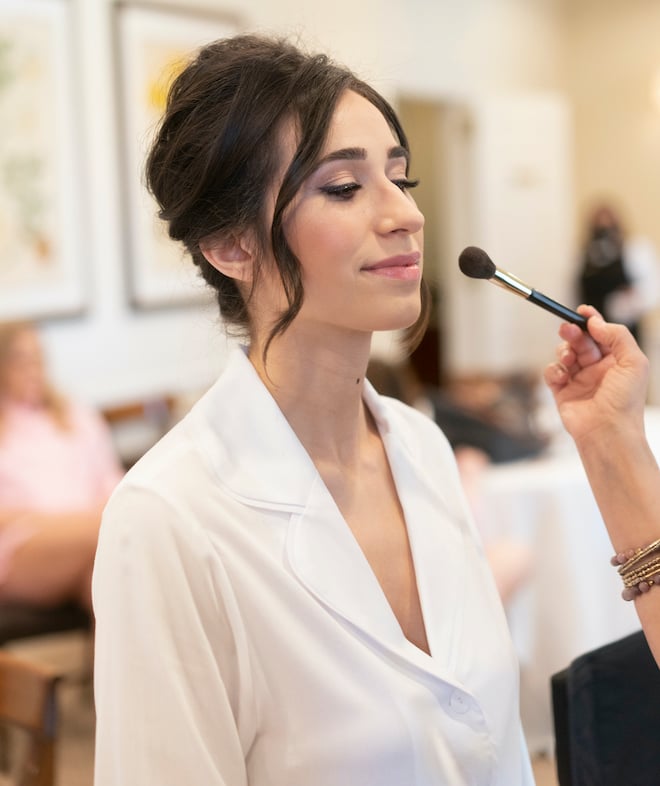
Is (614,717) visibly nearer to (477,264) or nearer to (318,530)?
(318,530)

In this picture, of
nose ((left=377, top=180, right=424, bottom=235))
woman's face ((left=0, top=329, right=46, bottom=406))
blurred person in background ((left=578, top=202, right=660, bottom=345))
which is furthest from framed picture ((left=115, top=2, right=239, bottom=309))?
blurred person in background ((left=578, top=202, right=660, bottom=345))

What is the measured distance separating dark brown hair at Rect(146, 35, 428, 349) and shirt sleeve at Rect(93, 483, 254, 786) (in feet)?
0.84

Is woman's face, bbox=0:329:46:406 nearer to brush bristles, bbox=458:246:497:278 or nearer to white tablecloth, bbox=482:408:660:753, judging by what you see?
white tablecloth, bbox=482:408:660:753

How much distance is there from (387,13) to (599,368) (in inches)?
212

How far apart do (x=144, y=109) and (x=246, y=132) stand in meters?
3.75

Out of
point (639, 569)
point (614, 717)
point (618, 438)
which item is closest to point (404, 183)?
point (618, 438)

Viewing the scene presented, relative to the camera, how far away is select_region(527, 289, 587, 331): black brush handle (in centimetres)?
112

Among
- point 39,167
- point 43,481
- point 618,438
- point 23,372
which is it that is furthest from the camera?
point 39,167

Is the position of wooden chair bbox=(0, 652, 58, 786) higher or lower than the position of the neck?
lower

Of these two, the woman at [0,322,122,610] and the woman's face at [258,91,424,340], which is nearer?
the woman's face at [258,91,424,340]

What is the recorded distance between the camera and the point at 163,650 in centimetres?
A: 93

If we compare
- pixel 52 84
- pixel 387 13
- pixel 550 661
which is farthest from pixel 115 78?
pixel 550 661

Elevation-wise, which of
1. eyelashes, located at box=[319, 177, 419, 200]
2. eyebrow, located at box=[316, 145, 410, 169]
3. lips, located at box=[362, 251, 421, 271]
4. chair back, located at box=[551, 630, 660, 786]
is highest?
eyebrow, located at box=[316, 145, 410, 169]

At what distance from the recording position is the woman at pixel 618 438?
1.09 m
